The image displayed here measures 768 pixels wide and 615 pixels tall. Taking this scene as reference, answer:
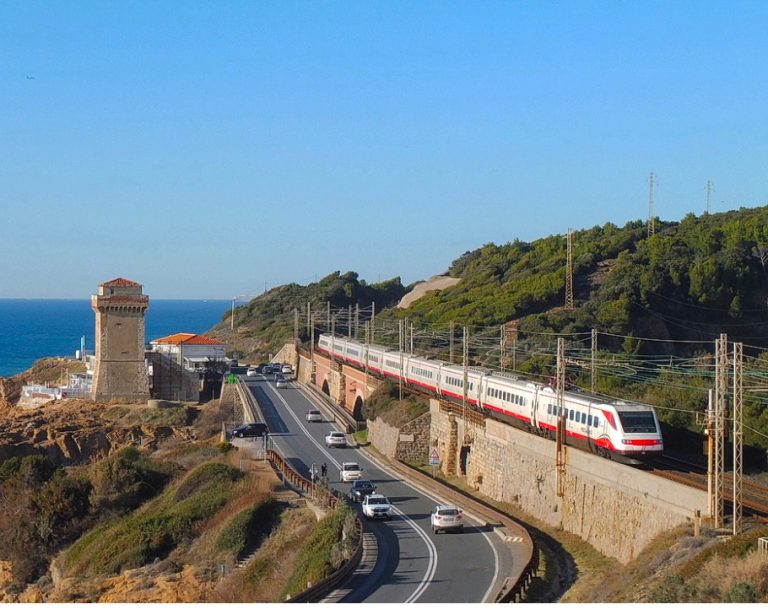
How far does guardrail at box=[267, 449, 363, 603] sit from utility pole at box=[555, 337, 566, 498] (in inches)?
222

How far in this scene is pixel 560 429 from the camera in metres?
31.5

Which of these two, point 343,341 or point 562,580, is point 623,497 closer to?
point 562,580

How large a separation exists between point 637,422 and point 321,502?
10034mm

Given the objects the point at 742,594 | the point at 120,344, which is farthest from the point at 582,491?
the point at 120,344

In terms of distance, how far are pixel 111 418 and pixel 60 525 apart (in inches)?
1040

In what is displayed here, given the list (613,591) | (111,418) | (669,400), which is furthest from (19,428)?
(613,591)

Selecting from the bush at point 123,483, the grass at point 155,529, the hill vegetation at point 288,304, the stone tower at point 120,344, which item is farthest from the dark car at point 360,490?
the hill vegetation at point 288,304

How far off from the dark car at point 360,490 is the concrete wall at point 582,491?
408 cm

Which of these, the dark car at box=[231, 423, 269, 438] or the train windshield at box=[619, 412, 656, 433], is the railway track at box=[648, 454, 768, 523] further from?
the dark car at box=[231, 423, 269, 438]

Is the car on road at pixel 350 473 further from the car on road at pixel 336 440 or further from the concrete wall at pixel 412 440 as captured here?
the car on road at pixel 336 440

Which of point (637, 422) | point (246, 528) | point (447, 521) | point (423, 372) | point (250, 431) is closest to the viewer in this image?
point (447, 521)

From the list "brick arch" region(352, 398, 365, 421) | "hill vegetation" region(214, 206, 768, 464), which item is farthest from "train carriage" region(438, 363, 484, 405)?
"brick arch" region(352, 398, 365, 421)

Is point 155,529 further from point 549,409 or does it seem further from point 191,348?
point 191,348

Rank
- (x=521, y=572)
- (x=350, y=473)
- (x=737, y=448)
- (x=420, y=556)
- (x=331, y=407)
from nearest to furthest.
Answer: (x=521, y=572) < (x=737, y=448) < (x=420, y=556) < (x=350, y=473) < (x=331, y=407)
